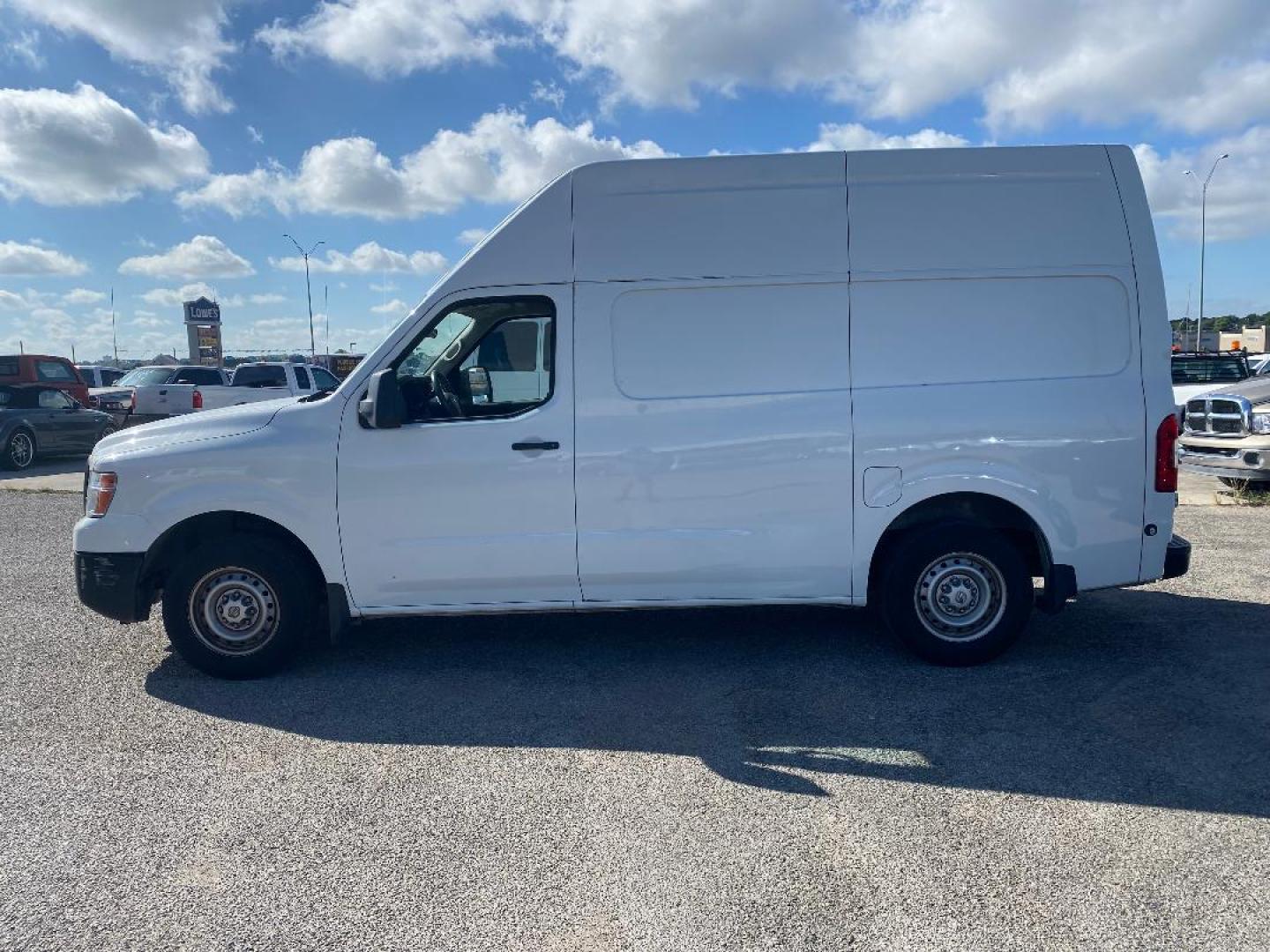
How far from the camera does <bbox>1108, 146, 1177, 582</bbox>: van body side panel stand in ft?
16.7

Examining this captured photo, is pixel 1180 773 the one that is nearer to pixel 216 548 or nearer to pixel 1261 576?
pixel 1261 576

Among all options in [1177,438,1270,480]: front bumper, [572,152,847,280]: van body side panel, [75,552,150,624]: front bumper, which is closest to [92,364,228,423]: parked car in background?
[75,552,150,624]: front bumper

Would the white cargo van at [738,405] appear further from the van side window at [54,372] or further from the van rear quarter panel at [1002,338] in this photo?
the van side window at [54,372]

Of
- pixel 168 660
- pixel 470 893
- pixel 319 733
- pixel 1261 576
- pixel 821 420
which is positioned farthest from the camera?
pixel 1261 576

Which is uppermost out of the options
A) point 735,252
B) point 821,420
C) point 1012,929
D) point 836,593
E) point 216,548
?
point 735,252

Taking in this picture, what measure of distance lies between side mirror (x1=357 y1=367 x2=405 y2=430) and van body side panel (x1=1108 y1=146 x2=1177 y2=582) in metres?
3.93

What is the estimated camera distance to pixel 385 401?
4.97 metres

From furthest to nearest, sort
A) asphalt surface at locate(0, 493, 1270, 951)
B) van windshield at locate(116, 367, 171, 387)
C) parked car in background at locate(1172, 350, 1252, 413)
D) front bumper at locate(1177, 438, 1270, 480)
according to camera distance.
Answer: van windshield at locate(116, 367, 171, 387) → parked car in background at locate(1172, 350, 1252, 413) → front bumper at locate(1177, 438, 1270, 480) → asphalt surface at locate(0, 493, 1270, 951)

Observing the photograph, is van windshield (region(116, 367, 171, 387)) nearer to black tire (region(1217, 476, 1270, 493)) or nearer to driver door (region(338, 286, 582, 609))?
driver door (region(338, 286, 582, 609))

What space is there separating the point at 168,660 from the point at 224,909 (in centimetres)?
298

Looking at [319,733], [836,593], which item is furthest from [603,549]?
[319,733]

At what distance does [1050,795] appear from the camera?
3809mm

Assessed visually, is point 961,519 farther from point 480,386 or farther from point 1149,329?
point 480,386

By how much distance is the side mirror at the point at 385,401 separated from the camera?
4.97 m
